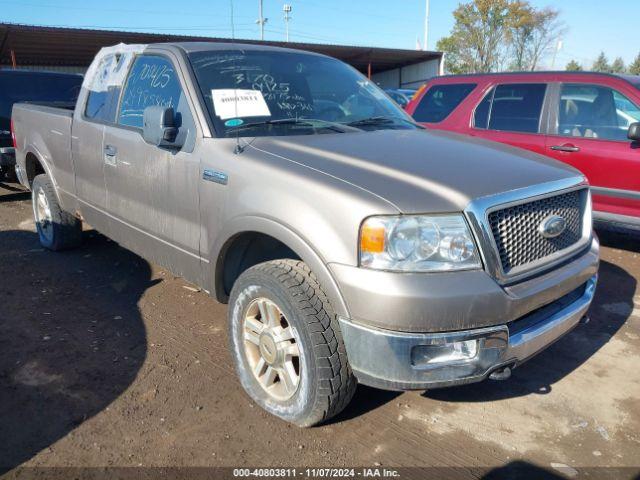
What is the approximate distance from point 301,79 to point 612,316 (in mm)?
2911

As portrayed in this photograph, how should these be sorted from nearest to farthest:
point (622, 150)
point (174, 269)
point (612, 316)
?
point (174, 269)
point (612, 316)
point (622, 150)

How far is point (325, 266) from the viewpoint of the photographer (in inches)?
91.8

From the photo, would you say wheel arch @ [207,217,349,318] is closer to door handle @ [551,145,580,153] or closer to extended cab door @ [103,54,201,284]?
extended cab door @ [103,54,201,284]

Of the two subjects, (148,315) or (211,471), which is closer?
(211,471)

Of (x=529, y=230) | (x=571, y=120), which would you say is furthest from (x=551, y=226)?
(x=571, y=120)

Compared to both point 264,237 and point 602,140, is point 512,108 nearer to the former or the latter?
point 602,140

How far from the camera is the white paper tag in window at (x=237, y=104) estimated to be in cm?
314

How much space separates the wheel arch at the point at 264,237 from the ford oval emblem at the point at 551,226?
1054 millimetres

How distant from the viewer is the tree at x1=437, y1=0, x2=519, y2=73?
40.3 m

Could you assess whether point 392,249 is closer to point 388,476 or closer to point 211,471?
point 388,476

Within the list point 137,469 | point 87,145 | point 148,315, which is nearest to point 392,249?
point 137,469

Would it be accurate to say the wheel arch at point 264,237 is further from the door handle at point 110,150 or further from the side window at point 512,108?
the side window at point 512,108

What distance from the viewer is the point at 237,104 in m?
3.17

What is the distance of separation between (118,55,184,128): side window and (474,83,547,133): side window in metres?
3.83
